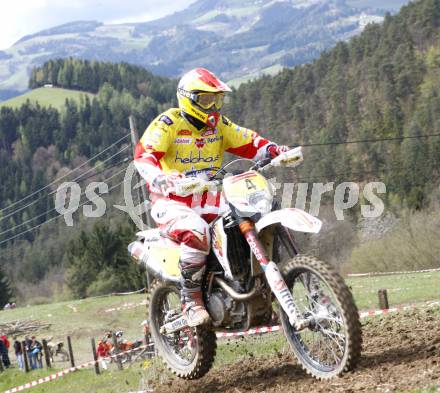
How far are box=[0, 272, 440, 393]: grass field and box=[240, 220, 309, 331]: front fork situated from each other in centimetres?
207

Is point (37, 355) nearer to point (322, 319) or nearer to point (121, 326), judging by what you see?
point (121, 326)

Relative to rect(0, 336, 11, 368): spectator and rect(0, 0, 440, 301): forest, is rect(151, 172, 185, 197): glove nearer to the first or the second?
rect(0, 336, 11, 368): spectator

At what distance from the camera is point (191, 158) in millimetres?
7074

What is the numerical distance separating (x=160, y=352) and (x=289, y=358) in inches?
56.0

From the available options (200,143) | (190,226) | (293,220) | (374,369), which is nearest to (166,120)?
(200,143)

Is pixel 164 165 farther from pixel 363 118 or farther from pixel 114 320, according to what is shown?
pixel 363 118

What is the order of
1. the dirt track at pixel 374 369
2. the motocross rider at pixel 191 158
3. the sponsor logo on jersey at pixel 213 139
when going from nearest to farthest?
the dirt track at pixel 374 369, the motocross rider at pixel 191 158, the sponsor logo on jersey at pixel 213 139

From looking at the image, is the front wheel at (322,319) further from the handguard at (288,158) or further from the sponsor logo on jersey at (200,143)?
the sponsor logo on jersey at (200,143)

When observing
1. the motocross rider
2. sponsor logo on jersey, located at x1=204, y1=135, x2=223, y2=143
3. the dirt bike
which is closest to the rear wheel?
the dirt bike

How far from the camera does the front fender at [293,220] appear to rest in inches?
225

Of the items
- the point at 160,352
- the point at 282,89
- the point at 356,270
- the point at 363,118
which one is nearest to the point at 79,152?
the point at 282,89

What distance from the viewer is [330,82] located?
122 metres

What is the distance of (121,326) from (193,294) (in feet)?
95.4

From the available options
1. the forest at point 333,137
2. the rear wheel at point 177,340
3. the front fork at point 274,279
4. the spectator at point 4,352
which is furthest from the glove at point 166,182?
the forest at point 333,137
